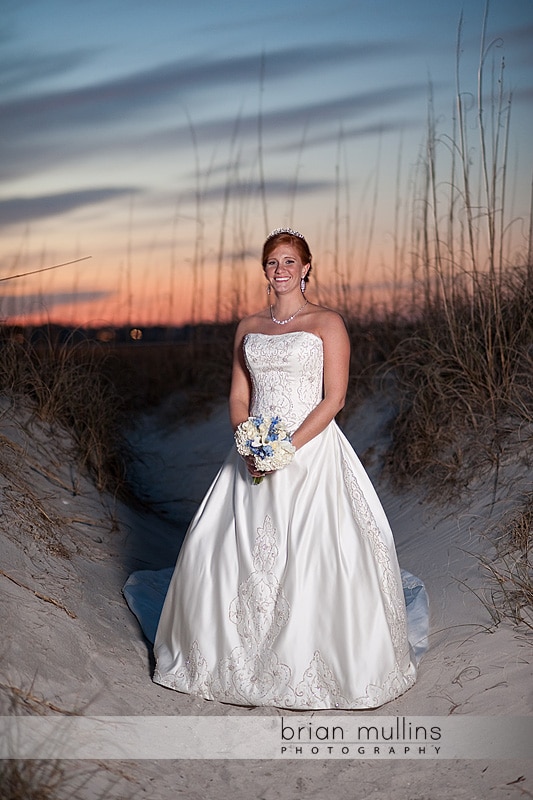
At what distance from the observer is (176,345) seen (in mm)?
10336

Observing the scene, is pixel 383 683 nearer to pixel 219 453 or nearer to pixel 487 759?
pixel 487 759

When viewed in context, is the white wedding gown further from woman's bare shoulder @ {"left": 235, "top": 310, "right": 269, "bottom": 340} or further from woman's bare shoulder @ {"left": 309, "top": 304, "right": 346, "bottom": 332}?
woman's bare shoulder @ {"left": 235, "top": 310, "right": 269, "bottom": 340}

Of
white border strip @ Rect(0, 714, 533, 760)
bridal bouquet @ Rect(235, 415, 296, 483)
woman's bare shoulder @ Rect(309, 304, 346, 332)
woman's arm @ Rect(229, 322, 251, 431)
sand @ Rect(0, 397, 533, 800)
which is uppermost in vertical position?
woman's bare shoulder @ Rect(309, 304, 346, 332)

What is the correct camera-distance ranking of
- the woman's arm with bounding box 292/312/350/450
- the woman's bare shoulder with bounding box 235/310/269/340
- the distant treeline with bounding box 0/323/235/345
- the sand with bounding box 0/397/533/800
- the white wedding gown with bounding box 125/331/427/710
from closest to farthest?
the sand with bounding box 0/397/533/800, the white wedding gown with bounding box 125/331/427/710, the woman's arm with bounding box 292/312/350/450, the woman's bare shoulder with bounding box 235/310/269/340, the distant treeline with bounding box 0/323/235/345

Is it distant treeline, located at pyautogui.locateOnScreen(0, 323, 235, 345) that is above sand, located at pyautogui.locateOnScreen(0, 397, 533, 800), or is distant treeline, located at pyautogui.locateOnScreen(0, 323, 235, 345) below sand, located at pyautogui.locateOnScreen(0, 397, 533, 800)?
above

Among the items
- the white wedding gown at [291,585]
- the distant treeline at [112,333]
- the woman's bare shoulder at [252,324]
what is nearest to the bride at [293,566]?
the white wedding gown at [291,585]

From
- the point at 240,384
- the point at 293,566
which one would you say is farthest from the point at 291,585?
the point at 240,384

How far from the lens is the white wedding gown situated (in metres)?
3.45

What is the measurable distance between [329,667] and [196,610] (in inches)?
23.4

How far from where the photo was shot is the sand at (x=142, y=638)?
3115 mm

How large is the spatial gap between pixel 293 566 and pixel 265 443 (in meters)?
0.51

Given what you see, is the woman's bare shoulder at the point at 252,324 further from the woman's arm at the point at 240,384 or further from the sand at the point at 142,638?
the sand at the point at 142,638

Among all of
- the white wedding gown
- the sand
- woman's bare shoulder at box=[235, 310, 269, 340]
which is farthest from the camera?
woman's bare shoulder at box=[235, 310, 269, 340]

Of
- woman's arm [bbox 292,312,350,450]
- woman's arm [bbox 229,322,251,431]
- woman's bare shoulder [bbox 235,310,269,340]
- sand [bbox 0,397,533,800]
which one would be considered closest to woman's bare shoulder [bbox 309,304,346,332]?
woman's arm [bbox 292,312,350,450]
